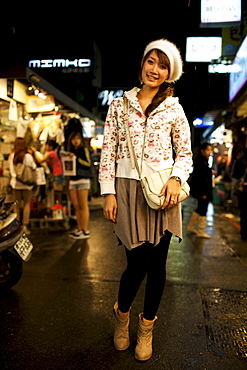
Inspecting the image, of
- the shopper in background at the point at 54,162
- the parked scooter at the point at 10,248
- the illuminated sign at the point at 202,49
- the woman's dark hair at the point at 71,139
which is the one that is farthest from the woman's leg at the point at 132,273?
the illuminated sign at the point at 202,49

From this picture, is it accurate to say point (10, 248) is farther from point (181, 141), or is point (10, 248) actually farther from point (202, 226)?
point (202, 226)

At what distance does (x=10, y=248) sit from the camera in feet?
11.2

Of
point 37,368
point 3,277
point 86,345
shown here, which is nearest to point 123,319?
point 86,345

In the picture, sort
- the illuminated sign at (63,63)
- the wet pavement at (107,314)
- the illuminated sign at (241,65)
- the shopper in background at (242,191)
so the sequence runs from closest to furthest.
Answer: the wet pavement at (107,314) < the shopper in background at (242,191) < the illuminated sign at (63,63) < the illuminated sign at (241,65)

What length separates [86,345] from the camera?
8.29 feet

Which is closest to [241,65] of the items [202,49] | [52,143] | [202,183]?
[202,49]

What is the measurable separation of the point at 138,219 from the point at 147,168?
35cm

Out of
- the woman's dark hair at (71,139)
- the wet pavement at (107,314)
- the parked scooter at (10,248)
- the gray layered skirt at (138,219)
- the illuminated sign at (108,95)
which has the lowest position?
the wet pavement at (107,314)

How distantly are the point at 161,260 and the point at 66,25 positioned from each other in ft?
25.3

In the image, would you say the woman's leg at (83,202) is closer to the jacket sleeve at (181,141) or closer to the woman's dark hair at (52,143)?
the woman's dark hair at (52,143)

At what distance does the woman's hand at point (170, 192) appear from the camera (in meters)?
2.12

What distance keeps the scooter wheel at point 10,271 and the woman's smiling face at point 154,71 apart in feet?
7.82

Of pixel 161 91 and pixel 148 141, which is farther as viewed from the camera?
pixel 161 91

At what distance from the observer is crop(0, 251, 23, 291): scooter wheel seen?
11.7ft
